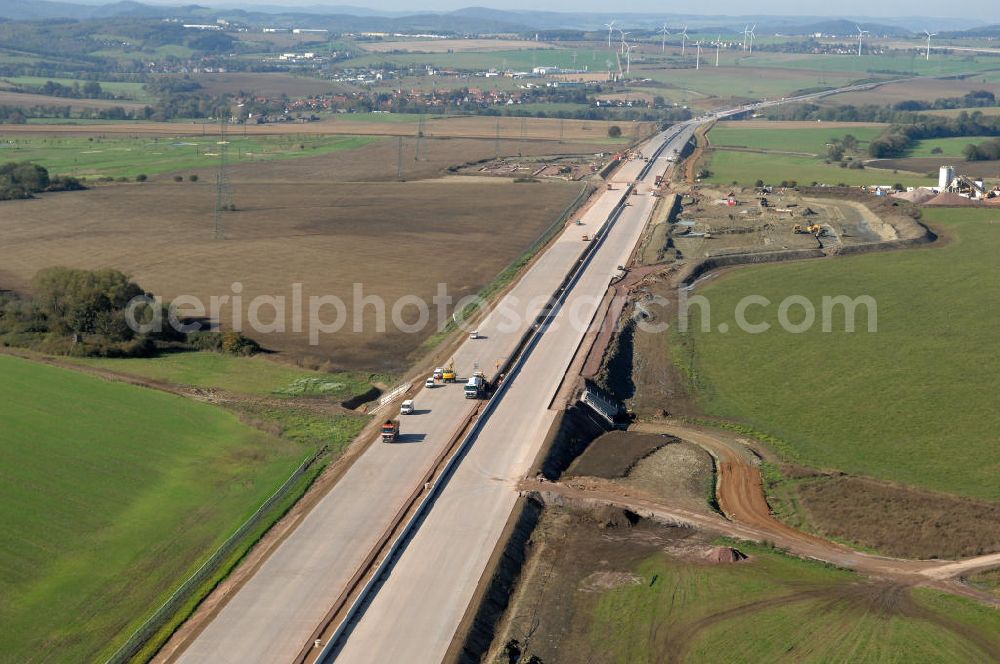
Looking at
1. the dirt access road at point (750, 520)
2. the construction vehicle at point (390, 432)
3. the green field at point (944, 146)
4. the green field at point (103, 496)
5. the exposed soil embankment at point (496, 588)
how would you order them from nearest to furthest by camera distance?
the exposed soil embankment at point (496, 588) → the green field at point (103, 496) → the dirt access road at point (750, 520) → the construction vehicle at point (390, 432) → the green field at point (944, 146)

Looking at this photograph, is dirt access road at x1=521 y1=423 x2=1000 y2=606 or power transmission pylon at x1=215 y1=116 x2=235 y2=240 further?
power transmission pylon at x1=215 y1=116 x2=235 y2=240

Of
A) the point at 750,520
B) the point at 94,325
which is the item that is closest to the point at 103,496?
the point at 750,520

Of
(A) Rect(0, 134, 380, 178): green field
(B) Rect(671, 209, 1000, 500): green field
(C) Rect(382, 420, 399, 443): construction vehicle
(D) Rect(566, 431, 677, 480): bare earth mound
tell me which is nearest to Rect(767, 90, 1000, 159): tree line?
(A) Rect(0, 134, 380, 178): green field

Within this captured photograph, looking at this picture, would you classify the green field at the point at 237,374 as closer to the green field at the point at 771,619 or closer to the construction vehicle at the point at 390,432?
the construction vehicle at the point at 390,432

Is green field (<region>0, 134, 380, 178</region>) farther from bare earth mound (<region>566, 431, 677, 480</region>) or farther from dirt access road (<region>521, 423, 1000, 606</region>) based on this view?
dirt access road (<region>521, 423, 1000, 606</region>)

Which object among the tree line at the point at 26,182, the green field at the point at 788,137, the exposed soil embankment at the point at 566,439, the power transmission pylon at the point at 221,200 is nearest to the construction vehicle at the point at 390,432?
the exposed soil embankment at the point at 566,439
